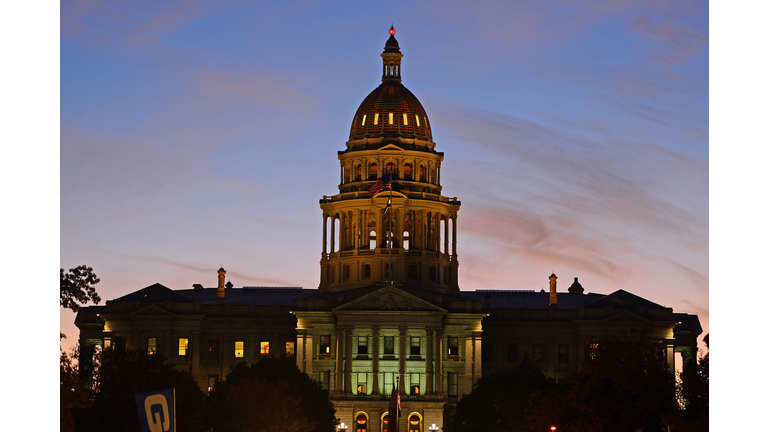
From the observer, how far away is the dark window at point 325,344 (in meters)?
170

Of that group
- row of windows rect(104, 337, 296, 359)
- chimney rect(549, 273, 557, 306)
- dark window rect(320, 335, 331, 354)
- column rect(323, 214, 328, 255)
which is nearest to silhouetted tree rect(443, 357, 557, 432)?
dark window rect(320, 335, 331, 354)

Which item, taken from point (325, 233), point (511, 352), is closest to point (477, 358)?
point (511, 352)

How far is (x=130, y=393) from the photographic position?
10256 cm

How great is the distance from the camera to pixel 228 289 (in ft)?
→ 624

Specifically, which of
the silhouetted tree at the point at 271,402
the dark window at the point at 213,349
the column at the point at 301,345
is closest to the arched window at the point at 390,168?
the column at the point at 301,345

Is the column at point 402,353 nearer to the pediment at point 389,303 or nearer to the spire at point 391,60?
the pediment at point 389,303

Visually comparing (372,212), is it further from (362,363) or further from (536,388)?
(536,388)

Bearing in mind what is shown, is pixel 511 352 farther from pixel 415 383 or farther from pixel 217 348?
pixel 217 348

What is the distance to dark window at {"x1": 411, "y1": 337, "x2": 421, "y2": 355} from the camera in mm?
169250

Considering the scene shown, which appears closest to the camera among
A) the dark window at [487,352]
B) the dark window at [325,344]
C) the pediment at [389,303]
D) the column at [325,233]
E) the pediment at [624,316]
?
the pediment at [389,303]

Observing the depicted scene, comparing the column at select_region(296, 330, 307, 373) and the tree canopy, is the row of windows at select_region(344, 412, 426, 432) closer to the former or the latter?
the column at select_region(296, 330, 307, 373)

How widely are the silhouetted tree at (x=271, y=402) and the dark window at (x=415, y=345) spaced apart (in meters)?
26.1

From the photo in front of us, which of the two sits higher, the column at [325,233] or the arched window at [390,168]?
the arched window at [390,168]

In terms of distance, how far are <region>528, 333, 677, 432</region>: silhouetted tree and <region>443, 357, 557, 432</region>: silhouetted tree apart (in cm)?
2367
